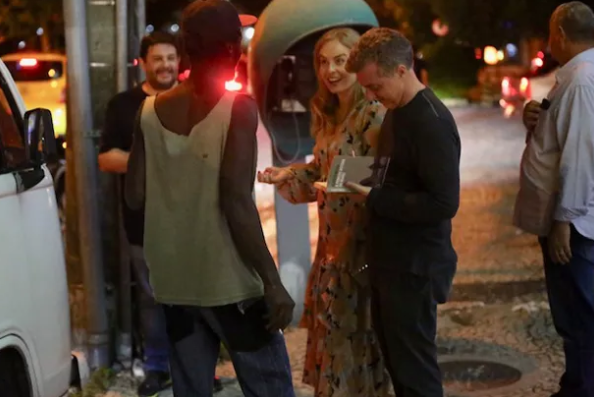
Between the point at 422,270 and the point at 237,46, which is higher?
the point at 237,46

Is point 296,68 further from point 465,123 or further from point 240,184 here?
point 465,123

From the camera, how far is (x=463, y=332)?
586cm

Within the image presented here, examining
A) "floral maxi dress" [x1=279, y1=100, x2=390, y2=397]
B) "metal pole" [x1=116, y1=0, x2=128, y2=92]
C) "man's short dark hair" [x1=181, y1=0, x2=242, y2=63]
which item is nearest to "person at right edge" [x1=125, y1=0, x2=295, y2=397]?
"man's short dark hair" [x1=181, y1=0, x2=242, y2=63]

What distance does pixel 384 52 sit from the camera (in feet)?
11.3

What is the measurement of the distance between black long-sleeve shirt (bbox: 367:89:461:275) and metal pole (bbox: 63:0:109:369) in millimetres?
2018

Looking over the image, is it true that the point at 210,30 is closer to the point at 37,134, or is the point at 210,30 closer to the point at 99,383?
the point at 37,134

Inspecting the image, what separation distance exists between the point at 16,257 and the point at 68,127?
2.04m

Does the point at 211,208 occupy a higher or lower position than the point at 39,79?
higher

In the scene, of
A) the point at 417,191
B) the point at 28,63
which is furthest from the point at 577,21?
the point at 28,63

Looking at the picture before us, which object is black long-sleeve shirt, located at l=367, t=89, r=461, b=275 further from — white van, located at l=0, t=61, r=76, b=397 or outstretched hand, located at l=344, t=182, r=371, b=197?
white van, located at l=0, t=61, r=76, b=397

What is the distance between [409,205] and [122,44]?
233cm

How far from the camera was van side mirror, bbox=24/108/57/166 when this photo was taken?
3.38 meters

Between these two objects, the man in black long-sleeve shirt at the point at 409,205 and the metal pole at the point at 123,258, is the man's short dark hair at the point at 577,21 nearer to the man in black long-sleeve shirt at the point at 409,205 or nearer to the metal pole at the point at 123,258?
the man in black long-sleeve shirt at the point at 409,205

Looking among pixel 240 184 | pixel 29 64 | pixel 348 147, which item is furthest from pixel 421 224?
pixel 29 64
